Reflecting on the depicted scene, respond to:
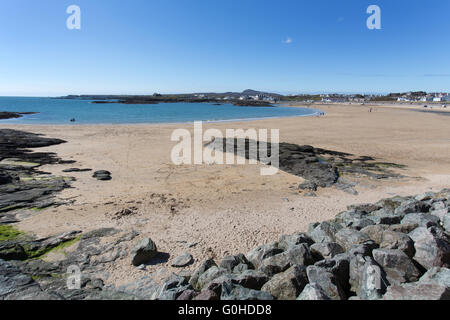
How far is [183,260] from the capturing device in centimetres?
576

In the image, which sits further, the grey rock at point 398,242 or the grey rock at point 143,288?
the grey rock at point 398,242

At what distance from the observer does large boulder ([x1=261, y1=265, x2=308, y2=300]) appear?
391 cm

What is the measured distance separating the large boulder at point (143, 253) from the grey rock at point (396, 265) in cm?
458

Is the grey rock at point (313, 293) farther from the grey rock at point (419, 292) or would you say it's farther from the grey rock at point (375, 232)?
the grey rock at point (375, 232)

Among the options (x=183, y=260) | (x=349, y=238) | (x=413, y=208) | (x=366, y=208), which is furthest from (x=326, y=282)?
(x=366, y=208)

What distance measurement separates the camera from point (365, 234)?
218 inches

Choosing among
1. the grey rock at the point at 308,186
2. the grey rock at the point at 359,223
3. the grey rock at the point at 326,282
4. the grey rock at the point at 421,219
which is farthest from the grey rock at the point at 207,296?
the grey rock at the point at 308,186

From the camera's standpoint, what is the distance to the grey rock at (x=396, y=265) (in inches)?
164

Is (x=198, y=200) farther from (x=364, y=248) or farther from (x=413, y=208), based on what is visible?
(x=413, y=208)

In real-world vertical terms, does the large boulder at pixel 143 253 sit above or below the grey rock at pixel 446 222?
below

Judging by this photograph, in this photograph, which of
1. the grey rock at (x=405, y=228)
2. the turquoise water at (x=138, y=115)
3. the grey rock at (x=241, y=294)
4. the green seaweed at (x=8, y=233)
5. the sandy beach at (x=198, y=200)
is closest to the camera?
the grey rock at (x=241, y=294)

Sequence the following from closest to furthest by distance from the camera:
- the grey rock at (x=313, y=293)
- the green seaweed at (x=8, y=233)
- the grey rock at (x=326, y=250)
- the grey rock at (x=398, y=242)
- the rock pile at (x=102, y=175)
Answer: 1. the grey rock at (x=313, y=293)
2. the grey rock at (x=398, y=242)
3. the grey rock at (x=326, y=250)
4. the green seaweed at (x=8, y=233)
5. the rock pile at (x=102, y=175)

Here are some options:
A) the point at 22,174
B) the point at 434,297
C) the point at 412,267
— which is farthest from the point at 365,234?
the point at 22,174
